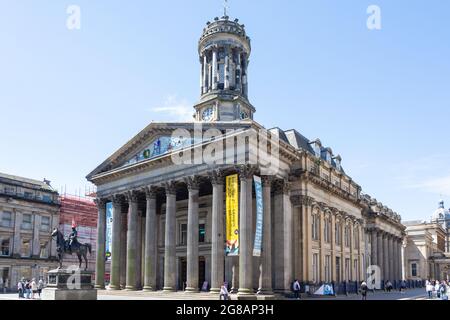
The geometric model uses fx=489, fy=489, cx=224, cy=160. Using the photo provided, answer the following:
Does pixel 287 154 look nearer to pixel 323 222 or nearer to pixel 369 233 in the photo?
pixel 323 222

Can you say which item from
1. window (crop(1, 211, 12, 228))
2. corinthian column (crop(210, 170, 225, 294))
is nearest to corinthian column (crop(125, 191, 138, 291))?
corinthian column (crop(210, 170, 225, 294))

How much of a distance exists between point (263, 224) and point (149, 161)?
1201cm

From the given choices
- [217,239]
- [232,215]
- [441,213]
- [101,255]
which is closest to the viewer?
[232,215]

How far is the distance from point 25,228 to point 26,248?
268cm

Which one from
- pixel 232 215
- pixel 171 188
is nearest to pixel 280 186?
pixel 232 215

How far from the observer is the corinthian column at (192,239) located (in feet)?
121

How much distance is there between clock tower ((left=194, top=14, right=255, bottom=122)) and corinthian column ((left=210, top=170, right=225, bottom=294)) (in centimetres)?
1782

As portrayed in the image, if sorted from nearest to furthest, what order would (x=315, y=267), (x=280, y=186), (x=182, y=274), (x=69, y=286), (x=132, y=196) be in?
(x=69, y=286), (x=280, y=186), (x=315, y=267), (x=132, y=196), (x=182, y=274)

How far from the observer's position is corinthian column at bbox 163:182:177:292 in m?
38.6

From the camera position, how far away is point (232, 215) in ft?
115

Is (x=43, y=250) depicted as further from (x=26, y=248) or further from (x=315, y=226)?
(x=315, y=226)

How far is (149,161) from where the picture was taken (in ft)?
139

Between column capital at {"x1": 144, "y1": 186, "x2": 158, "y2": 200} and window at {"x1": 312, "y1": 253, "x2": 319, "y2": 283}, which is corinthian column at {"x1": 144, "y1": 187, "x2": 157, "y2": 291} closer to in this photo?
column capital at {"x1": 144, "y1": 186, "x2": 158, "y2": 200}

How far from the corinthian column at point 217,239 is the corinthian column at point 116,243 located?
43.9 ft
